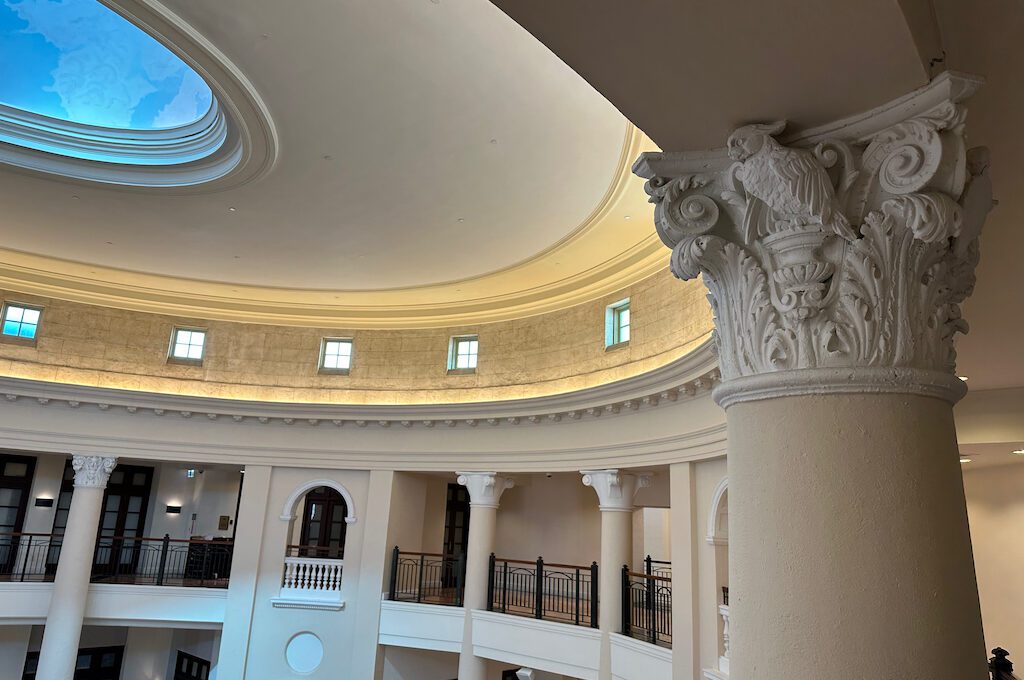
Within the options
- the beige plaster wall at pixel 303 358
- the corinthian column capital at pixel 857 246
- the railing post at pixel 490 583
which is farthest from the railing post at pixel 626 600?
the corinthian column capital at pixel 857 246

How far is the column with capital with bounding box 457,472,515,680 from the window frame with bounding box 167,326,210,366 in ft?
22.1

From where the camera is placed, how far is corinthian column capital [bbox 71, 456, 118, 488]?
14.6m

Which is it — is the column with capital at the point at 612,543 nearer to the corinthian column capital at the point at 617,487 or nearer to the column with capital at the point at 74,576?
the corinthian column capital at the point at 617,487

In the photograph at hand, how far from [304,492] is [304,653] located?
10.8 ft

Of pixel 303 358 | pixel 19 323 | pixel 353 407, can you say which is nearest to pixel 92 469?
pixel 19 323

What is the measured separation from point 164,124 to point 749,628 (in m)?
11.0

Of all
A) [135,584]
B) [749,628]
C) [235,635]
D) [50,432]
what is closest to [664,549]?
[235,635]

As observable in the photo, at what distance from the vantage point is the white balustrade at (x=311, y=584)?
48.4 ft

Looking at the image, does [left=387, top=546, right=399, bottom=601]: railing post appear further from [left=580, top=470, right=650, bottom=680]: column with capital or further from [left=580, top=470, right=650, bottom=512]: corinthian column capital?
[left=580, top=470, right=650, bottom=512]: corinthian column capital

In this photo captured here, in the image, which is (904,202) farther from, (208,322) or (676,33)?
(208,322)

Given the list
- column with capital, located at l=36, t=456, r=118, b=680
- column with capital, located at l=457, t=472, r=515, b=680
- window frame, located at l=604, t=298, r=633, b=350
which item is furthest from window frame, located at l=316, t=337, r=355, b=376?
window frame, located at l=604, t=298, r=633, b=350

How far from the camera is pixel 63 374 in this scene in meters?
15.2

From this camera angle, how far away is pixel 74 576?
14078 millimetres

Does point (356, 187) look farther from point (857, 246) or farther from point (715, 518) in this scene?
point (857, 246)
